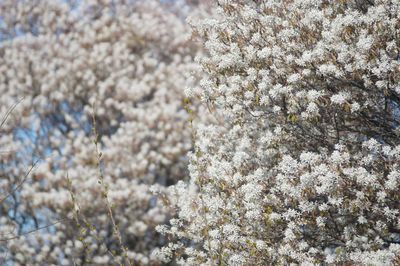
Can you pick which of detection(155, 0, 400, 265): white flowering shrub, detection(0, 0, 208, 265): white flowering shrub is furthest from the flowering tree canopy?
detection(0, 0, 208, 265): white flowering shrub

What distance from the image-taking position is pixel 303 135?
6953 mm

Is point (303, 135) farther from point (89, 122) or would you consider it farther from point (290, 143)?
point (89, 122)

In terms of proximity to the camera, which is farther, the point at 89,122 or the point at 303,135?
the point at 89,122

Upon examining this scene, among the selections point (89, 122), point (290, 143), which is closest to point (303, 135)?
point (290, 143)

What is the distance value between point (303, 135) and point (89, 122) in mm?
11243

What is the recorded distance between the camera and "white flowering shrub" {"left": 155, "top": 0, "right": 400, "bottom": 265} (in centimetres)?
596

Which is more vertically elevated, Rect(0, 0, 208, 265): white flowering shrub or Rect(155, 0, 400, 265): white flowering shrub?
Rect(0, 0, 208, 265): white flowering shrub

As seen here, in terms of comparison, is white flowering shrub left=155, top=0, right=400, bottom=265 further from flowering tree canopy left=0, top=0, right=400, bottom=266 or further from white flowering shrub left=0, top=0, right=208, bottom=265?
white flowering shrub left=0, top=0, right=208, bottom=265

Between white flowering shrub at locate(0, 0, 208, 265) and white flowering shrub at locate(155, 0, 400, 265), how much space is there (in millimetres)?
5517

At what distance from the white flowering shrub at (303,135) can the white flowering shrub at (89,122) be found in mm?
5517

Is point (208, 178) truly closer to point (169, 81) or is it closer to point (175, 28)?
point (169, 81)

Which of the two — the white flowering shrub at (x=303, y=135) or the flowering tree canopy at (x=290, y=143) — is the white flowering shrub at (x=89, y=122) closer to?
the flowering tree canopy at (x=290, y=143)

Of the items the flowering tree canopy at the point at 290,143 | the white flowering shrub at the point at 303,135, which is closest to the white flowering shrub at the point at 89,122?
the flowering tree canopy at the point at 290,143

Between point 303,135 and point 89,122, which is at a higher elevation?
point 89,122
